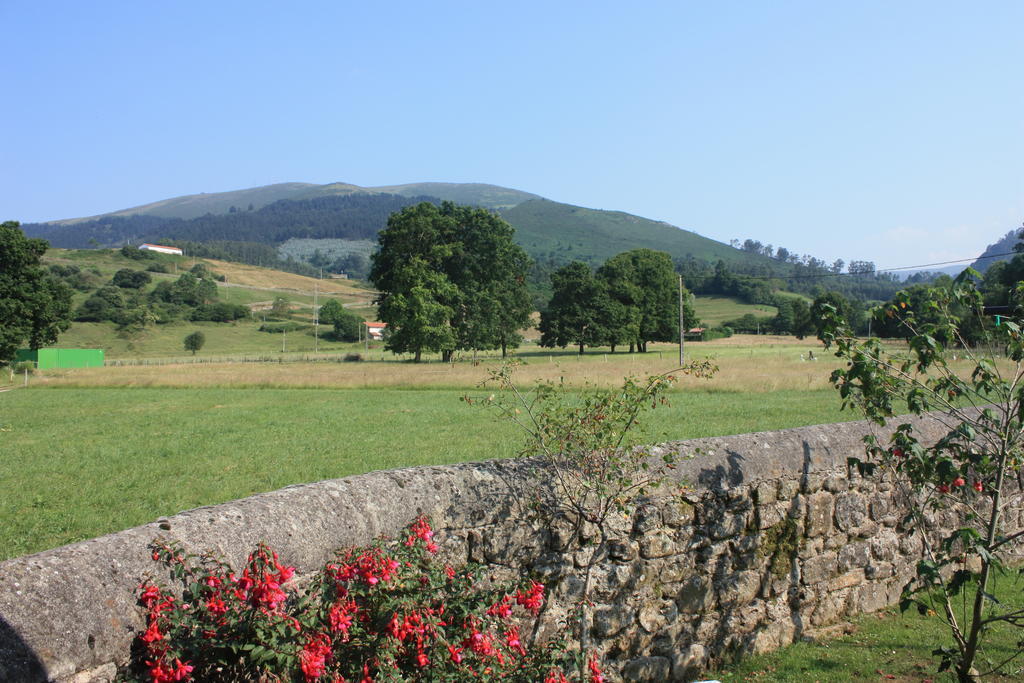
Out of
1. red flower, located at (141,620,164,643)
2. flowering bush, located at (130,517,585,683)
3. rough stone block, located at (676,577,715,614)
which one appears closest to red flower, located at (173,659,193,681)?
flowering bush, located at (130,517,585,683)

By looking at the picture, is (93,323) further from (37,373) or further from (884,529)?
(884,529)

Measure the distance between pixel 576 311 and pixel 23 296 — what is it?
42580 millimetres

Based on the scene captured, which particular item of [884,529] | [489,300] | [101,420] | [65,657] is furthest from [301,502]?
[489,300]

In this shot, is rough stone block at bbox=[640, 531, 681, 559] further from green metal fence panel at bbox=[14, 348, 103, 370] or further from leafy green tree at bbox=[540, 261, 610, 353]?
leafy green tree at bbox=[540, 261, 610, 353]

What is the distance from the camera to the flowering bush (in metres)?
2.79

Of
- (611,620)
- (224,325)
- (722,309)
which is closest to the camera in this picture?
(611,620)

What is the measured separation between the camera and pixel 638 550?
15.2ft

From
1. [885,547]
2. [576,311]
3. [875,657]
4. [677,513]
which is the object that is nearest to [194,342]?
[576,311]

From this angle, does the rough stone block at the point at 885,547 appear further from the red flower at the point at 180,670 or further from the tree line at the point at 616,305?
the tree line at the point at 616,305

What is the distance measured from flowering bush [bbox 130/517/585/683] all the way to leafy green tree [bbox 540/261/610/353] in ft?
207

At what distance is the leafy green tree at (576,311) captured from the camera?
67.1 meters

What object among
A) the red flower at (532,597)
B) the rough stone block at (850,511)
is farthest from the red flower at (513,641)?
the rough stone block at (850,511)

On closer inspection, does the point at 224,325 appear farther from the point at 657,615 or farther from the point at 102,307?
the point at 657,615

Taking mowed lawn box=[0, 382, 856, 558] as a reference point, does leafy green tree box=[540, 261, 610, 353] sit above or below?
above
